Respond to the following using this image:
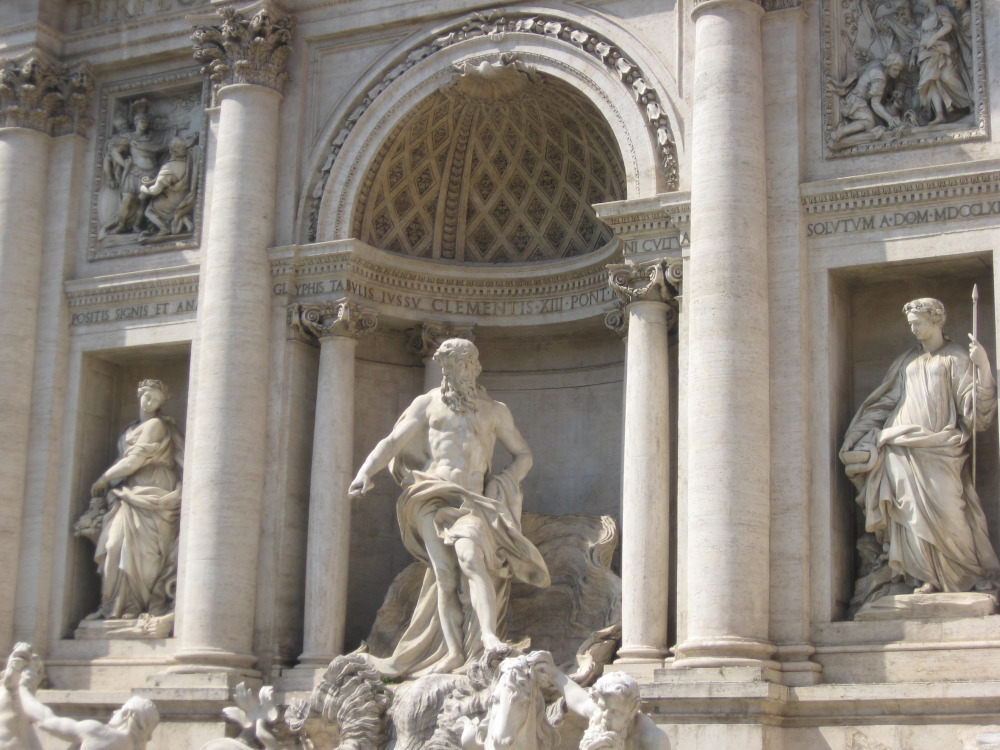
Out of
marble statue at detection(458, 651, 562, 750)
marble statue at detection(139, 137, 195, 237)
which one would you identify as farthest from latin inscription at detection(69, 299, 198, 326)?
marble statue at detection(458, 651, 562, 750)

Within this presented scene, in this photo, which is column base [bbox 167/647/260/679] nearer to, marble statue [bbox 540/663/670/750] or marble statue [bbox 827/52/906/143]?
marble statue [bbox 540/663/670/750]

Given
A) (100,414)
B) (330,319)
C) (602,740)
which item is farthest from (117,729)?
(100,414)

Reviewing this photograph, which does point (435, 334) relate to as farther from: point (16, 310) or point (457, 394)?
point (16, 310)

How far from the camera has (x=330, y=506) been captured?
17828 mm

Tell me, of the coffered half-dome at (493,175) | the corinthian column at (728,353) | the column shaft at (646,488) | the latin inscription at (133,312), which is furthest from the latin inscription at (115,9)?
the column shaft at (646,488)

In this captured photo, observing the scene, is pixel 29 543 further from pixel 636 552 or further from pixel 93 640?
pixel 636 552

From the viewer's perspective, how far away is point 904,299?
1639cm

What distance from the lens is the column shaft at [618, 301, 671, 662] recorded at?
1591 cm

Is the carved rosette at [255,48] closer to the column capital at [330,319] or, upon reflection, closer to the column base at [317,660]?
the column capital at [330,319]

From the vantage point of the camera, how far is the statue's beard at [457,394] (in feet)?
56.9

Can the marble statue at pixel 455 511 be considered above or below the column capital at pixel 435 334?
below

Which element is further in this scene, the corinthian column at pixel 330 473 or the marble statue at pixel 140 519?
the marble statue at pixel 140 519

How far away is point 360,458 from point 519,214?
3399 millimetres

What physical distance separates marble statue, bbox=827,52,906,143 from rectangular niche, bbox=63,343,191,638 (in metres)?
7.92
